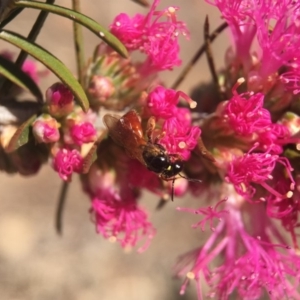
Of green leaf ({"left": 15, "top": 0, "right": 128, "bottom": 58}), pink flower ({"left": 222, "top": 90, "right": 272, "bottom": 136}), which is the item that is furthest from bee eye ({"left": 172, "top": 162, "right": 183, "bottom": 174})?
green leaf ({"left": 15, "top": 0, "right": 128, "bottom": 58})

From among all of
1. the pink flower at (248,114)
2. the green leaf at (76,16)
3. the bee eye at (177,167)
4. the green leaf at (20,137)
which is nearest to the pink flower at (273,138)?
the pink flower at (248,114)

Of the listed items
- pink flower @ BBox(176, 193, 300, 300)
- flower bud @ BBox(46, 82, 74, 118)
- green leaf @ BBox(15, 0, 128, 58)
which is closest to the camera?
green leaf @ BBox(15, 0, 128, 58)

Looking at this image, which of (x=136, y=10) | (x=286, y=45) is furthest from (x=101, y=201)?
(x=136, y=10)

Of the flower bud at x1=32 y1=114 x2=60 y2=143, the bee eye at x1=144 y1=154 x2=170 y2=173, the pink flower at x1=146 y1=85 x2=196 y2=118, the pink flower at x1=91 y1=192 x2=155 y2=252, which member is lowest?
the pink flower at x1=91 y1=192 x2=155 y2=252

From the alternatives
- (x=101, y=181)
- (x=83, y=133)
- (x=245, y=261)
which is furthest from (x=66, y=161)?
(x=245, y=261)

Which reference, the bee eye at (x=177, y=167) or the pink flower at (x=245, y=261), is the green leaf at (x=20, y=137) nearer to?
the bee eye at (x=177, y=167)

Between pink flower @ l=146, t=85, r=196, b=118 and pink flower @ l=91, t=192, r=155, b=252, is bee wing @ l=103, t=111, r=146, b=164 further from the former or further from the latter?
pink flower @ l=91, t=192, r=155, b=252

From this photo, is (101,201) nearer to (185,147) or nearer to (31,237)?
(185,147)
